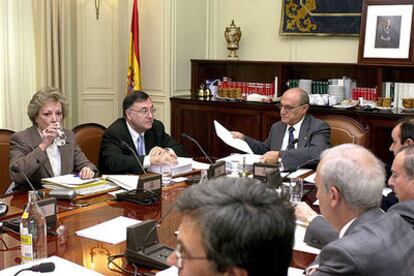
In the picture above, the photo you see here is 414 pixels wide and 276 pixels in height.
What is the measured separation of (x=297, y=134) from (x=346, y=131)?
1.19ft

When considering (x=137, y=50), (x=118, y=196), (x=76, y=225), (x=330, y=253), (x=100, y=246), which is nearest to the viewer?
(x=330, y=253)

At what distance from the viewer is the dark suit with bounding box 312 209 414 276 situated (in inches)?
57.0

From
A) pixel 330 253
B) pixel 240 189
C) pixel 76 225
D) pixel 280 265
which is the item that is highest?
pixel 240 189

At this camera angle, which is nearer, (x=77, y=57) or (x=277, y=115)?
(x=277, y=115)

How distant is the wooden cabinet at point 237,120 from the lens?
4700 millimetres

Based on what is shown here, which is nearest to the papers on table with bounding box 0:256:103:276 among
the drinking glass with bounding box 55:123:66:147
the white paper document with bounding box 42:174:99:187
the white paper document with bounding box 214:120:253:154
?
the white paper document with bounding box 42:174:99:187

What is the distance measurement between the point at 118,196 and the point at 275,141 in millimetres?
1710

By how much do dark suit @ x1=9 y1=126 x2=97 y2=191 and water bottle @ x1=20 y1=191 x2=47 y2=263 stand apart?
1.04m

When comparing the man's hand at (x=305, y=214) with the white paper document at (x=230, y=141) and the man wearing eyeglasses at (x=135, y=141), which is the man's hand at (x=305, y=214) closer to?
the man wearing eyeglasses at (x=135, y=141)

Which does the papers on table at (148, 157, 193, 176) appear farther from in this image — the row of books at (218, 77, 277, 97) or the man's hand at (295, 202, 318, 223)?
the row of books at (218, 77, 277, 97)

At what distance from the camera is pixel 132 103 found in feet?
12.5

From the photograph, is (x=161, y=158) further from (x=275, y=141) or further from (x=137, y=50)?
(x=137, y=50)

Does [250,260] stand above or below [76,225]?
above

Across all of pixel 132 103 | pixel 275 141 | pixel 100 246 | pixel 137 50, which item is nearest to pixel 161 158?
pixel 132 103
